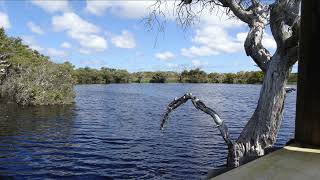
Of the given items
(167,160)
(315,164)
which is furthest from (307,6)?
(167,160)

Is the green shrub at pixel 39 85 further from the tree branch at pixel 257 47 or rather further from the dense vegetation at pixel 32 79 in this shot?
the tree branch at pixel 257 47

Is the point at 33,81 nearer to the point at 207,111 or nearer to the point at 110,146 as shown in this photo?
the point at 110,146

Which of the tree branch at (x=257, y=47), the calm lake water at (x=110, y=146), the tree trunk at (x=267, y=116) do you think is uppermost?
the tree branch at (x=257, y=47)

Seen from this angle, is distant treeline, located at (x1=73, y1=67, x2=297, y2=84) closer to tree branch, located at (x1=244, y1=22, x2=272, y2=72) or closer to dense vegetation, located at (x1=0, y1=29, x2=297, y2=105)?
dense vegetation, located at (x1=0, y1=29, x2=297, y2=105)

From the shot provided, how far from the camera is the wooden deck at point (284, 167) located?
4633 millimetres

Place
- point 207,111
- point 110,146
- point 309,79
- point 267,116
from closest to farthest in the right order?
1. point 309,79
2. point 267,116
3. point 207,111
4. point 110,146

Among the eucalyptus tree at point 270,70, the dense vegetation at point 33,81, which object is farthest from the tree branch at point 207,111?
the dense vegetation at point 33,81

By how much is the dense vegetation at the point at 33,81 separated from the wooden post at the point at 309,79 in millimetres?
50417

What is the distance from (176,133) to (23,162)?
40.8ft

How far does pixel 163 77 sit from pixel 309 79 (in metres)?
166

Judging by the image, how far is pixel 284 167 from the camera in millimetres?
4828

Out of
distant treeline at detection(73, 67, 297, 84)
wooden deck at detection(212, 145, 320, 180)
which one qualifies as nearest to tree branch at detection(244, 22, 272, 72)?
wooden deck at detection(212, 145, 320, 180)

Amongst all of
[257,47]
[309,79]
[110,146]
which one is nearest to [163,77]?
[110,146]

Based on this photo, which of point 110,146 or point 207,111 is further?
point 110,146
